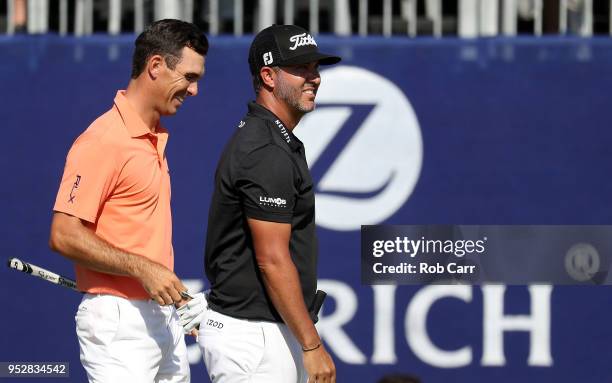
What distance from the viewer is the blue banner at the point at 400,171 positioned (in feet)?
19.0

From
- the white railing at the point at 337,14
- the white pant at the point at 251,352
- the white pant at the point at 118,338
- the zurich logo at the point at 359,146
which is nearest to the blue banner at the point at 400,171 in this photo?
the zurich logo at the point at 359,146

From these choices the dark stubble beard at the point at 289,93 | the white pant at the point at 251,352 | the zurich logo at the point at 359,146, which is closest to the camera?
the white pant at the point at 251,352

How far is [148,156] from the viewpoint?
410 cm

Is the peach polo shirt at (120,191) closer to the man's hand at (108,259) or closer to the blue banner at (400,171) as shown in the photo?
the man's hand at (108,259)

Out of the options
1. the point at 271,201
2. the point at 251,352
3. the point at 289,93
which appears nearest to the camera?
the point at 271,201

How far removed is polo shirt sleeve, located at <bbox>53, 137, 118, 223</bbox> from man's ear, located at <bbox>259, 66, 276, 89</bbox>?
55cm

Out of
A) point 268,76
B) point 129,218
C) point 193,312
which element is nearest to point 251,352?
point 193,312

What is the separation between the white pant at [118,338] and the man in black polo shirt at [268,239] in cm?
30

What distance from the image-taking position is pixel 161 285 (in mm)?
3729

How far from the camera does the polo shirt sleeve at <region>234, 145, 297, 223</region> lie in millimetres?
3654

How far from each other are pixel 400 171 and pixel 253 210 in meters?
2.22

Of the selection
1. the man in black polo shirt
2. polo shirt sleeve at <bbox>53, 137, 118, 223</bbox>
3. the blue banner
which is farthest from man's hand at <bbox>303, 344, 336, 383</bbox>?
the blue banner

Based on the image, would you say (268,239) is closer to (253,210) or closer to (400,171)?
(253,210)

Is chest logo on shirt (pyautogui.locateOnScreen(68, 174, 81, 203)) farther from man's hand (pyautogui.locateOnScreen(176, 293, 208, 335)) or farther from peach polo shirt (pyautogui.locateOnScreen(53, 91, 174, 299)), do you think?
man's hand (pyautogui.locateOnScreen(176, 293, 208, 335))
